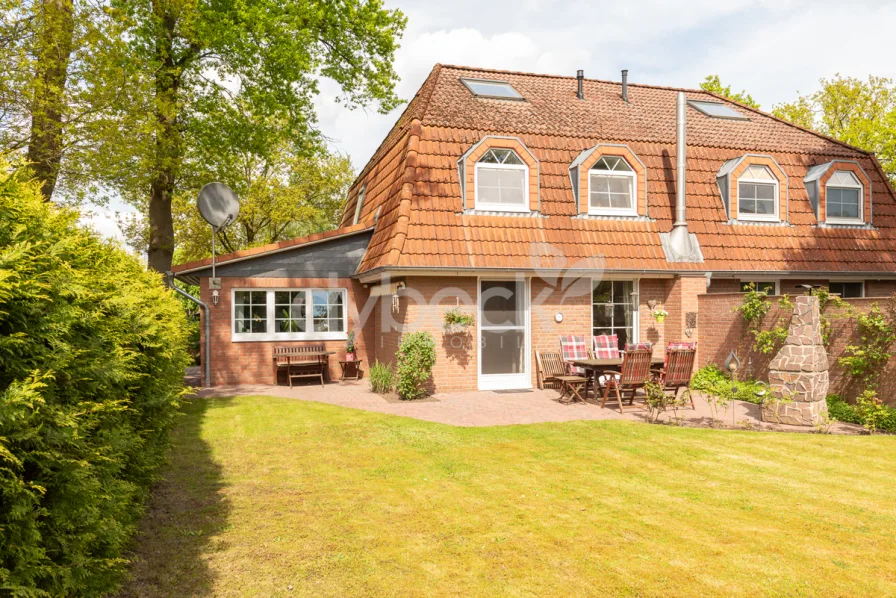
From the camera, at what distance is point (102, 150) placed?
38.7 feet

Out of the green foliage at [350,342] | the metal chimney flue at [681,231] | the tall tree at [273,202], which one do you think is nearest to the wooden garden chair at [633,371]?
the metal chimney flue at [681,231]

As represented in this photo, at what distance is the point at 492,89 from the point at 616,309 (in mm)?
7415

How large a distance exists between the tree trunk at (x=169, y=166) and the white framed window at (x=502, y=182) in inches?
325

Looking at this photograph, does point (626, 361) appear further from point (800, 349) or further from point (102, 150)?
point (102, 150)

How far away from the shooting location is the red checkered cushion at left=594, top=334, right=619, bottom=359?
13.7 metres

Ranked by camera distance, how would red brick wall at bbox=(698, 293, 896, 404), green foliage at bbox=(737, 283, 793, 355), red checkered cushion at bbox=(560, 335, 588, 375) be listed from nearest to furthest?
red brick wall at bbox=(698, 293, 896, 404), green foliage at bbox=(737, 283, 793, 355), red checkered cushion at bbox=(560, 335, 588, 375)

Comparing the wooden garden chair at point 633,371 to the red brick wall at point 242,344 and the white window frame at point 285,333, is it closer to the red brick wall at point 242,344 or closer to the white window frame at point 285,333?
the white window frame at point 285,333

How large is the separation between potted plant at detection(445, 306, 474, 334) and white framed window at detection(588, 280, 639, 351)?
351 centimetres

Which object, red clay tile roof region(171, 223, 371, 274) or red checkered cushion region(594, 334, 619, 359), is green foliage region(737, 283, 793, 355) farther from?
red clay tile roof region(171, 223, 371, 274)

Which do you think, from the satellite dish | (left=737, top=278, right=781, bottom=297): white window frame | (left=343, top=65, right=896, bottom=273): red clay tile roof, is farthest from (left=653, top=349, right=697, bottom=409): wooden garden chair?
the satellite dish

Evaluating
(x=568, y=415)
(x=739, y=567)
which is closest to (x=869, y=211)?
(x=568, y=415)

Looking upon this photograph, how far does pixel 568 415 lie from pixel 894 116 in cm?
2922

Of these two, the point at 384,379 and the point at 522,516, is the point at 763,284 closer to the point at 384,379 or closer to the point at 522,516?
the point at 384,379

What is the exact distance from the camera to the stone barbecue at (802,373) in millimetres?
9398
